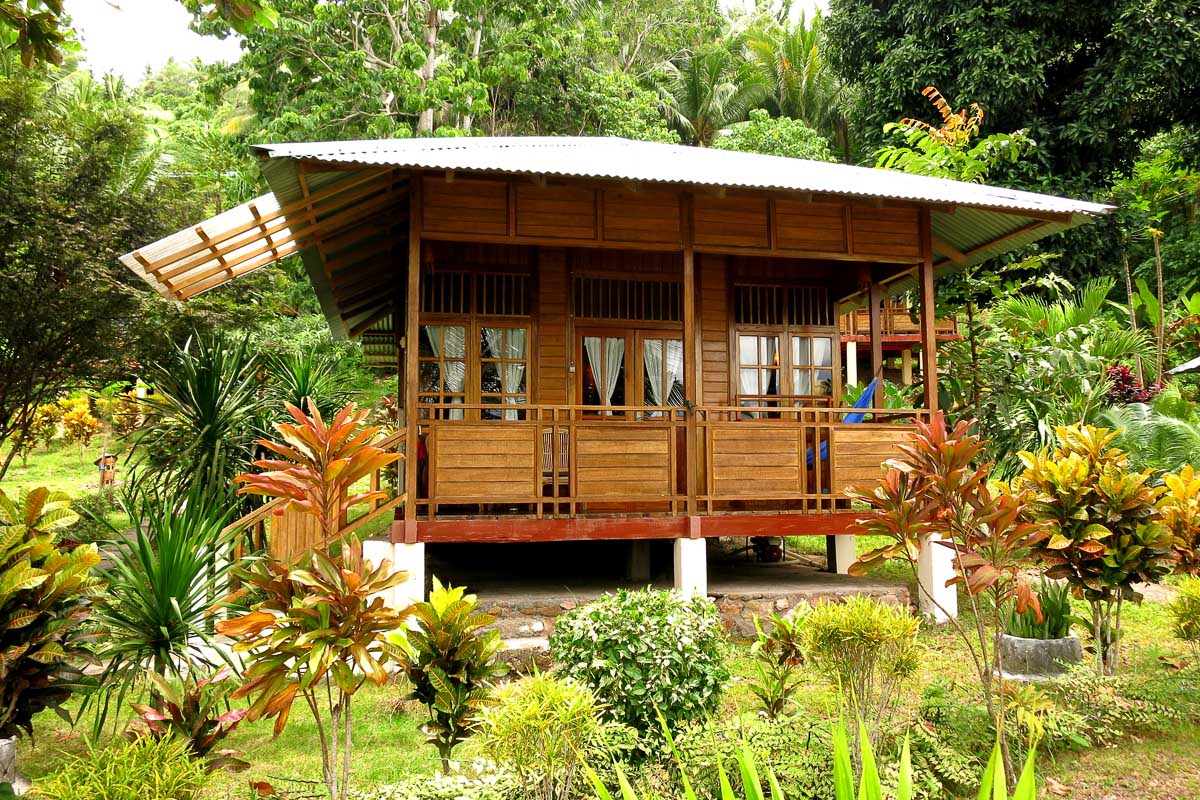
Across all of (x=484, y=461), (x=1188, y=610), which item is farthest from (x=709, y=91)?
(x=1188, y=610)

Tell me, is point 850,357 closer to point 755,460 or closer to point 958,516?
point 755,460

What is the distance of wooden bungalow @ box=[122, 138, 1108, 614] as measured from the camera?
24.8ft

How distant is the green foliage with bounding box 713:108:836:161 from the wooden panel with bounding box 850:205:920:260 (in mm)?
14786

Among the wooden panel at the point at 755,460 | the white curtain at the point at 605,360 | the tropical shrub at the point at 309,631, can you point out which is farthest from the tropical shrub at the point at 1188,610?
the white curtain at the point at 605,360

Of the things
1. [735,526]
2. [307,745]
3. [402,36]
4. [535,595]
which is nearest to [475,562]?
[535,595]

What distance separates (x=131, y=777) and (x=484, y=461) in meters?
4.79

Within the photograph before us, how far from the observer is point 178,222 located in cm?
1131

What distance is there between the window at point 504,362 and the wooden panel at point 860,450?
3401mm

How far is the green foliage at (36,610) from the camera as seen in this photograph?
402 cm

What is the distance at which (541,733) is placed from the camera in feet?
11.3

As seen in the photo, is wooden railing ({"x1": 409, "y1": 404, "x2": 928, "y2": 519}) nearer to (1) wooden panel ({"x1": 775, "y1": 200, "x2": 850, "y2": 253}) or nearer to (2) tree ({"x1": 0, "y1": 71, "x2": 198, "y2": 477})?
(1) wooden panel ({"x1": 775, "y1": 200, "x2": 850, "y2": 253})

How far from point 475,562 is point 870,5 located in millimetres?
16520

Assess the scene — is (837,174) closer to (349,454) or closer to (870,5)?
(349,454)

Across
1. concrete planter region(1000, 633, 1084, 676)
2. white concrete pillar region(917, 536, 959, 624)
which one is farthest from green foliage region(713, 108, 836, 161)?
concrete planter region(1000, 633, 1084, 676)
